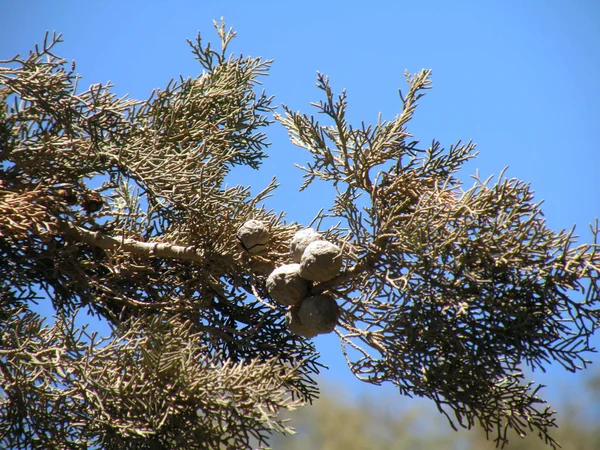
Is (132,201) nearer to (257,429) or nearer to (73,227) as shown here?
(73,227)

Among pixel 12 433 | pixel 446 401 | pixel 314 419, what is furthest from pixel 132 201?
pixel 314 419

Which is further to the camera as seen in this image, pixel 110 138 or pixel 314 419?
pixel 314 419

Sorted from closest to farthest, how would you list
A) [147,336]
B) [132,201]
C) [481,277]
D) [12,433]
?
[481,277] < [147,336] < [12,433] < [132,201]

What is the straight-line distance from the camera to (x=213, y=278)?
2.03 metres

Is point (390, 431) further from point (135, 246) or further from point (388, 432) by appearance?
point (135, 246)

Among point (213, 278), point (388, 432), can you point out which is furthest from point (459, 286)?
point (388, 432)

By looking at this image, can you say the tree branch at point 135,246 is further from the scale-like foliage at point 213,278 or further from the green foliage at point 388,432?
the green foliage at point 388,432

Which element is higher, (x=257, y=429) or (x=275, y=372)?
(x=275, y=372)

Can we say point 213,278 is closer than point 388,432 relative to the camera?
Result: Yes

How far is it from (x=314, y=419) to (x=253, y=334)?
2.30 m

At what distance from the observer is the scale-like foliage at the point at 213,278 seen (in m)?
1.62

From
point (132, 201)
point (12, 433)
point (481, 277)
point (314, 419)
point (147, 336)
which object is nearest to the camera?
point (481, 277)

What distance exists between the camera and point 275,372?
184 cm

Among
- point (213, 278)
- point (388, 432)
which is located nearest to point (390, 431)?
point (388, 432)
